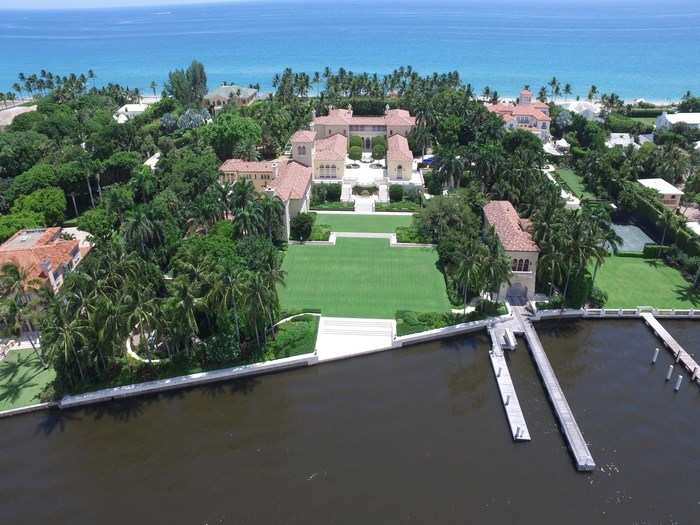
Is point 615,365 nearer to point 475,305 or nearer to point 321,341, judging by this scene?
point 475,305

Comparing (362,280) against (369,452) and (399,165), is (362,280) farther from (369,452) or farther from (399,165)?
(399,165)

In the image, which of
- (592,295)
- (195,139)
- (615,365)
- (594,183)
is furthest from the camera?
(195,139)

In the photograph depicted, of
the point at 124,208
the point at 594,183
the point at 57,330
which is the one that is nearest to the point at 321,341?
the point at 57,330

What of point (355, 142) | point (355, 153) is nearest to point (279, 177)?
point (355, 153)

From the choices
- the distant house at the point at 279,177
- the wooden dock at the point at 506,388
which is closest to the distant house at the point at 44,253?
the distant house at the point at 279,177

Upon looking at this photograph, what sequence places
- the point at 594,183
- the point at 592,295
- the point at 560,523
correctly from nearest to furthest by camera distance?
the point at 560,523 → the point at 592,295 → the point at 594,183

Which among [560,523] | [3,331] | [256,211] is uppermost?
[256,211]

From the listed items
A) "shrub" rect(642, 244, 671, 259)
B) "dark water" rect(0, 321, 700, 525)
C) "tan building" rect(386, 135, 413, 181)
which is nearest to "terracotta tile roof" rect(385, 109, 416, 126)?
"tan building" rect(386, 135, 413, 181)
